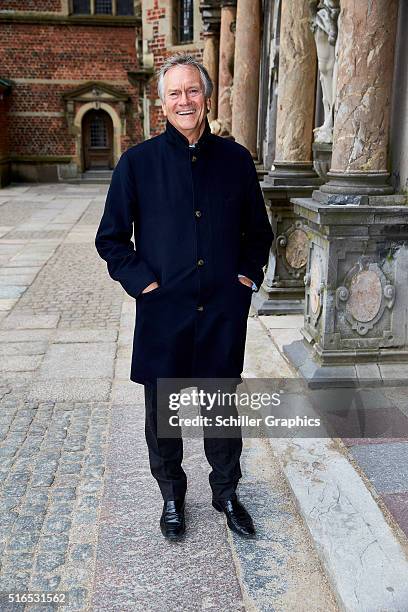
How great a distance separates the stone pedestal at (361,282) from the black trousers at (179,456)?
1.76 meters

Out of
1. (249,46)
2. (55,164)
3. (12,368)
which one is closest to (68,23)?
(55,164)

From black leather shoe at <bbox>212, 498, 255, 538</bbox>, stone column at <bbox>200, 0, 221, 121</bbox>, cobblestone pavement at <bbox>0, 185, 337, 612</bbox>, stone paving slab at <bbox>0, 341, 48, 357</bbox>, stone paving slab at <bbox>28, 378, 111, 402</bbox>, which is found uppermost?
stone column at <bbox>200, 0, 221, 121</bbox>

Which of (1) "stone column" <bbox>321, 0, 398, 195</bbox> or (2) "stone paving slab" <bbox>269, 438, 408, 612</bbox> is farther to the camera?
(1) "stone column" <bbox>321, 0, 398, 195</bbox>

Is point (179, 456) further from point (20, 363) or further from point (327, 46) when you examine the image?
point (327, 46)

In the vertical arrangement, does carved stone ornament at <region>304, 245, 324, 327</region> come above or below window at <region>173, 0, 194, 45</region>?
below

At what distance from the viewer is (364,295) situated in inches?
169

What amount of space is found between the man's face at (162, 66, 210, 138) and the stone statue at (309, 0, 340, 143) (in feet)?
9.98

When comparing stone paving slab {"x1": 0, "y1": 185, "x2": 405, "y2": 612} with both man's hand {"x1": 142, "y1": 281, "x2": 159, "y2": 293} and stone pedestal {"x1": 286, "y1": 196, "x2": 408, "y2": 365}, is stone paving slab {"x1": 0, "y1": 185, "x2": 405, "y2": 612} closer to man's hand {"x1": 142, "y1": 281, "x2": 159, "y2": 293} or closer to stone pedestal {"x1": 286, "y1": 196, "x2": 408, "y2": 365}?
stone pedestal {"x1": 286, "y1": 196, "x2": 408, "y2": 365}

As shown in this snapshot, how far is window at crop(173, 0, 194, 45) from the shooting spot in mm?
19281

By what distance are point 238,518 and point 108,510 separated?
0.61 meters

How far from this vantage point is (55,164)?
78.6ft

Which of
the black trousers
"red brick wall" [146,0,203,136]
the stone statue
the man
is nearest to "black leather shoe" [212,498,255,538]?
the black trousers

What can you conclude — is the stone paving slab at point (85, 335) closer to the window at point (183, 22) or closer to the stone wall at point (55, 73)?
the window at point (183, 22)

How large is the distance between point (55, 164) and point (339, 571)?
23.3 meters
